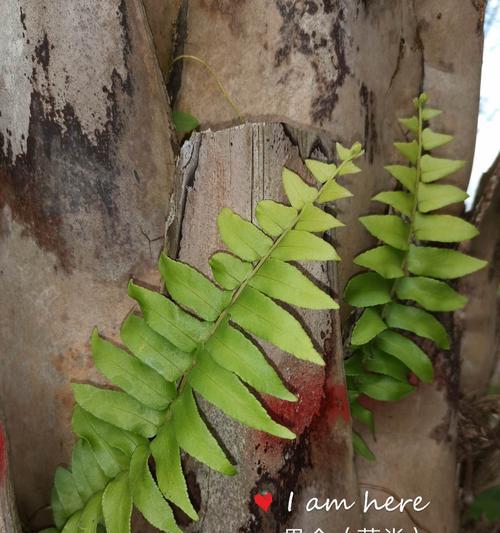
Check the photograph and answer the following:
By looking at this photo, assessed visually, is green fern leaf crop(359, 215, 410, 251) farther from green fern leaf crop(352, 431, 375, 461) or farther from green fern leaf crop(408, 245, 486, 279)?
green fern leaf crop(352, 431, 375, 461)

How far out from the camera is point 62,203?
1256mm

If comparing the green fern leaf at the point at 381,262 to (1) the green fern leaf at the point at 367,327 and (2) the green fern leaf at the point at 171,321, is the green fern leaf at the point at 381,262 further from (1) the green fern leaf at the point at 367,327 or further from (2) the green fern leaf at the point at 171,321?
(2) the green fern leaf at the point at 171,321

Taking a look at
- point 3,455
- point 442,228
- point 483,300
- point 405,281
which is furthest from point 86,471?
point 483,300

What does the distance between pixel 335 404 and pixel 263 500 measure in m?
0.24

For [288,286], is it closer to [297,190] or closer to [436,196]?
[297,190]

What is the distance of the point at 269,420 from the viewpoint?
94 centimetres

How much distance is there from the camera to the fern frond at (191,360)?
0.98 meters

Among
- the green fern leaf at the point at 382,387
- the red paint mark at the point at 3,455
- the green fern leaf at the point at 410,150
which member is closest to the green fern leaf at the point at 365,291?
the green fern leaf at the point at 382,387

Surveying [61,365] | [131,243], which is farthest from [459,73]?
[61,365]

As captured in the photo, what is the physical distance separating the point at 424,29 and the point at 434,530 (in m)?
1.49

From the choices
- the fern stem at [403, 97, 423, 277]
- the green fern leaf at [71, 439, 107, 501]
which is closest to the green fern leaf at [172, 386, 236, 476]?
the green fern leaf at [71, 439, 107, 501]

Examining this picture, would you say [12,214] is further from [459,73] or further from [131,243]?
[459,73]

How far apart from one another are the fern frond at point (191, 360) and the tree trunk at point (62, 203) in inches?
6.9

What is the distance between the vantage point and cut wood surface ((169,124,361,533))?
1146mm
